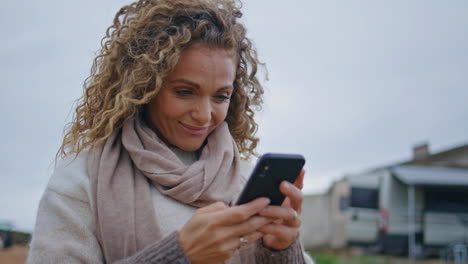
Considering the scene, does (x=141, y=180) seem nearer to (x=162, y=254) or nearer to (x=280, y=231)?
(x=162, y=254)

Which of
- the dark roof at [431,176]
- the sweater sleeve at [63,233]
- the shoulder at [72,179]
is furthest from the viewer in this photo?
the dark roof at [431,176]

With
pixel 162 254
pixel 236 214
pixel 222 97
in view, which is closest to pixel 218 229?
pixel 236 214

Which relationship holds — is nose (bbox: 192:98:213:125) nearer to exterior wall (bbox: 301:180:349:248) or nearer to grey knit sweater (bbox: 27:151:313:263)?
grey knit sweater (bbox: 27:151:313:263)

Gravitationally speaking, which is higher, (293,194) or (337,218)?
(293,194)

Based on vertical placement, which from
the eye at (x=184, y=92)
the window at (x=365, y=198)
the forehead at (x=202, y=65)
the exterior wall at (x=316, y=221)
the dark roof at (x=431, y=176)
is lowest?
the exterior wall at (x=316, y=221)

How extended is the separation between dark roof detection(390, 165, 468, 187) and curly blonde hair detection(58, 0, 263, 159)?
10.5 metres

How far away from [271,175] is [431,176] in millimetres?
11415

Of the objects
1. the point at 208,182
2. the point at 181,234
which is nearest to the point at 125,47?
the point at 208,182

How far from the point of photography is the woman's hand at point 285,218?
5.05 ft

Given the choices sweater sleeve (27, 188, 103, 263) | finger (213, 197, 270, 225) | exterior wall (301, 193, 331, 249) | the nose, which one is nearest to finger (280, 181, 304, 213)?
finger (213, 197, 270, 225)

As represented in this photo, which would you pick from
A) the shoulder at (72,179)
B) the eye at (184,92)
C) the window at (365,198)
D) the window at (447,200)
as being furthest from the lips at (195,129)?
the window at (447,200)

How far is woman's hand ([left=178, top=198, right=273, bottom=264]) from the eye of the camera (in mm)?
1446

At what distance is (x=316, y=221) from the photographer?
19.4 metres

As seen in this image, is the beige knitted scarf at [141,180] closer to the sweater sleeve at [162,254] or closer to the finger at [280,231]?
the sweater sleeve at [162,254]
